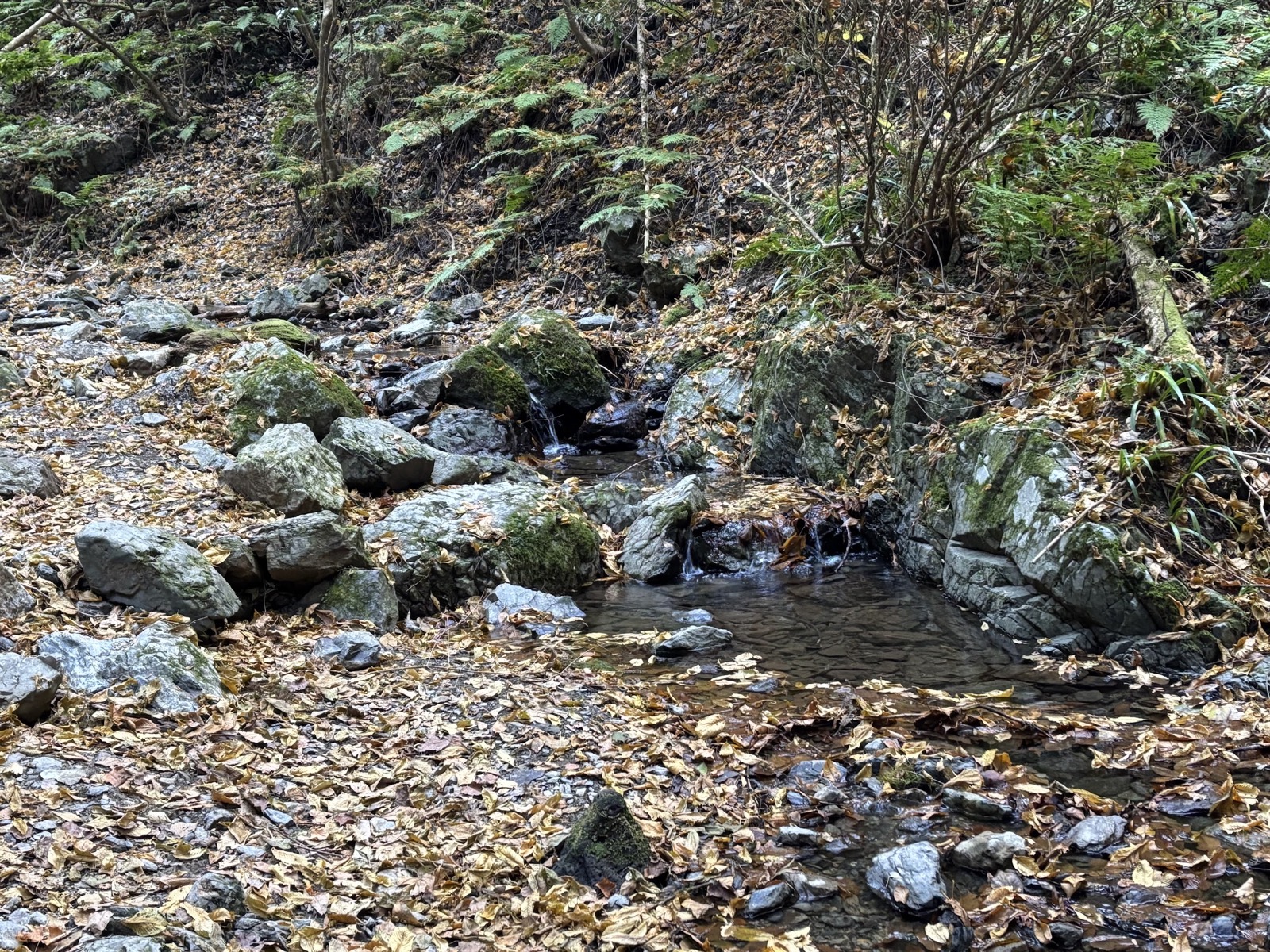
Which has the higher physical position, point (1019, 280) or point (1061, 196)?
point (1061, 196)

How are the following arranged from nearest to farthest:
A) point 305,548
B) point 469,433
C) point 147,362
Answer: point 305,548 → point 147,362 → point 469,433

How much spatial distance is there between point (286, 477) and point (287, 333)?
5110 mm

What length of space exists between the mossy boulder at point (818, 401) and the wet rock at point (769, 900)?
5.02 metres

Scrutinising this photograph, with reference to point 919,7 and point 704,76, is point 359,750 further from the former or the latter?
point 704,76

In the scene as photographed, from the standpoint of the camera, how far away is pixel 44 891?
271 centimetres

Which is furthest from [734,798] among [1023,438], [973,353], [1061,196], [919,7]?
[919,7]

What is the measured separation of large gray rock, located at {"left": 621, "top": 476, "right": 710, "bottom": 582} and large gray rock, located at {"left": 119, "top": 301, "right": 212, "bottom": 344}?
6.11m

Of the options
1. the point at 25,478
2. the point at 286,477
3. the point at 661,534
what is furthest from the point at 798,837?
the point at 25,478

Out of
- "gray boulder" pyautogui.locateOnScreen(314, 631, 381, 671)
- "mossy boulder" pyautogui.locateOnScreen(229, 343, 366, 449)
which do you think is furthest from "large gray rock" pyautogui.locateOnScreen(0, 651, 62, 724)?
"mossy boulder" pyautogui.locateOnScreen(229, 343, 366, 449)

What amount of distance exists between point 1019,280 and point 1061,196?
78 cm

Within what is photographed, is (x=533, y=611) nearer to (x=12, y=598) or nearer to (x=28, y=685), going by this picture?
(x=12, y=598)

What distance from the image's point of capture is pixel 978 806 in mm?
3766

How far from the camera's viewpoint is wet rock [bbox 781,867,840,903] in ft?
11.0

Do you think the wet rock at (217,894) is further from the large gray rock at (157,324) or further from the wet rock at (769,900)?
the large gray rock at (157,324)
